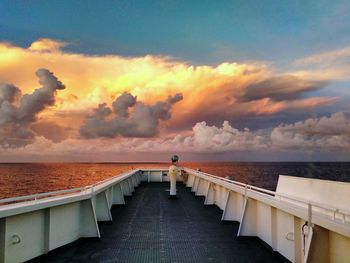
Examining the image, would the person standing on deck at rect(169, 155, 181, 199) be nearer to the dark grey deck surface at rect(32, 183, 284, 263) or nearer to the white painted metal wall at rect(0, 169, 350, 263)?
the dark grey deck surface at rect(32, 183, 284, 263)

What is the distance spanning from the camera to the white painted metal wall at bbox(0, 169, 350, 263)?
5.30 m

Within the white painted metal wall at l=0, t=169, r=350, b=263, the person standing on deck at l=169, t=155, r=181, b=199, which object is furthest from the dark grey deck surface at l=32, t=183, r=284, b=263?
the person standing on deck at l=169, t=155, r=181, b=199

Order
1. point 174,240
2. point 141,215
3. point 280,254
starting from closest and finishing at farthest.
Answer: point 280,254 < point 174,240 < point 141,215

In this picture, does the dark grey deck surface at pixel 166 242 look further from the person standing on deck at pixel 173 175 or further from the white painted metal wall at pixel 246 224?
the person standing on deck at pixel 173 175

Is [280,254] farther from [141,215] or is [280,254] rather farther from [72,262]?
[141,215]

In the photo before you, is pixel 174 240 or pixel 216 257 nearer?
pixel 216 257

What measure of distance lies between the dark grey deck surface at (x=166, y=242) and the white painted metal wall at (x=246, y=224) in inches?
11.6

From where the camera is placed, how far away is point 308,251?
531 cm

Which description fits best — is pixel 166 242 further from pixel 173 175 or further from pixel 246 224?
pixel 173 175

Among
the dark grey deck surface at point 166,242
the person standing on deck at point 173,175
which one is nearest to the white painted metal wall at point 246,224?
the dark grey deck surface at point 166,242

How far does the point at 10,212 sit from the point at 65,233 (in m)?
2.25

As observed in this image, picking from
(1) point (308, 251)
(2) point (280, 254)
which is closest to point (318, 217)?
(1) point (308, 251)

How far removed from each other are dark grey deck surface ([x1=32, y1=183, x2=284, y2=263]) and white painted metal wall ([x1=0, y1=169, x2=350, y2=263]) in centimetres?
29

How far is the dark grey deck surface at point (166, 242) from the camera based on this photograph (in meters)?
7.39
